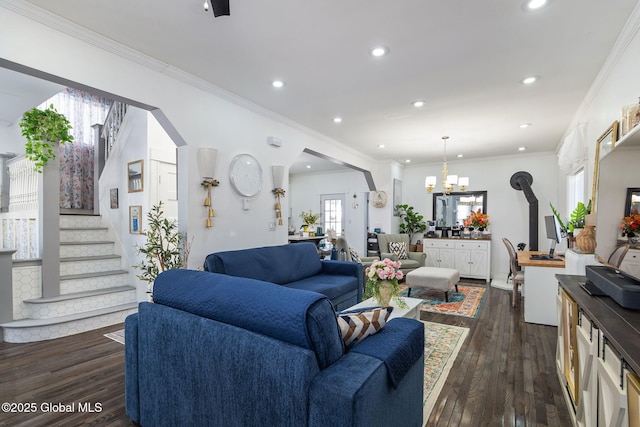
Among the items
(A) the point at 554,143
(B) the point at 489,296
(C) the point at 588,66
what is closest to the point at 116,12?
(C) the point at 588,66

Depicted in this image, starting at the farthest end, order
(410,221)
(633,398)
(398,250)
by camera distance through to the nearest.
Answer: (410,221)
(398,250)
(633,398)

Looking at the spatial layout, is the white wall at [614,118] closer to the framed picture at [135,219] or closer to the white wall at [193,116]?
the white wall at [193,116]

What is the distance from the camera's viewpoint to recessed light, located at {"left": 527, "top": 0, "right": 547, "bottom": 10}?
6.57 ft

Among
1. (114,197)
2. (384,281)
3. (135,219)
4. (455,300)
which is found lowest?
(455,300)

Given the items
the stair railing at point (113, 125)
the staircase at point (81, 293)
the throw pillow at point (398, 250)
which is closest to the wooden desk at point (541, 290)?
the throw pillow at point (398, 250)

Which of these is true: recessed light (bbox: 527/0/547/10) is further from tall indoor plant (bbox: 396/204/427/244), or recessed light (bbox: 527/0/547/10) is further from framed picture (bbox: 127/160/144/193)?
tall indoor plant (bbox: 396/204/427/244)

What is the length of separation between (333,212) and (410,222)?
7.64 feet

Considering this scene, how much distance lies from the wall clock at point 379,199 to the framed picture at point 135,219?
15.8 ft

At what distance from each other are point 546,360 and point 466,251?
405 cm

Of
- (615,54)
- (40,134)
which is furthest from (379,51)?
(40,134)

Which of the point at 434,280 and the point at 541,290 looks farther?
the point at 434,280

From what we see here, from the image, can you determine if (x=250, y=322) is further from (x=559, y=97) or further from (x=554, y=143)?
(x=554, y=143)

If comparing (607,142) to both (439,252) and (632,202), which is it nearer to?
(632,202)

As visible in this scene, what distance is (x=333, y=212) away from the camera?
9.06m
